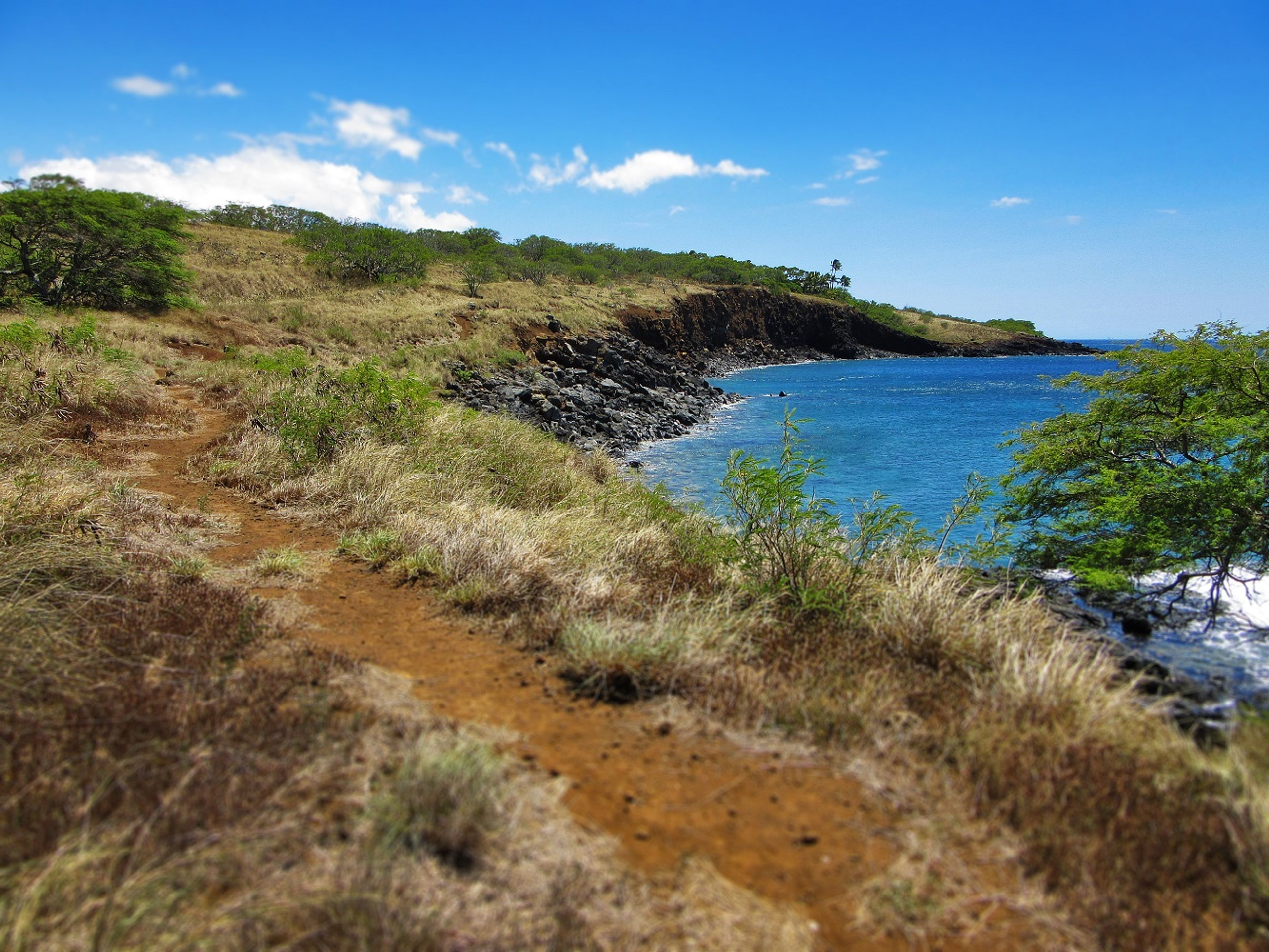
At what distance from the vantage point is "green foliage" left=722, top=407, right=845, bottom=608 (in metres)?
5.47

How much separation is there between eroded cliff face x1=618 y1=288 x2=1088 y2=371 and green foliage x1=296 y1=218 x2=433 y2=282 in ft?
54.3

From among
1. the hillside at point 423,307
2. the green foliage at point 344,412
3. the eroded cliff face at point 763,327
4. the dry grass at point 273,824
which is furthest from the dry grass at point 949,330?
the dry grass at point 273,824

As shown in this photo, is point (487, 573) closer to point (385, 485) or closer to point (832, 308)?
point (385, 485)

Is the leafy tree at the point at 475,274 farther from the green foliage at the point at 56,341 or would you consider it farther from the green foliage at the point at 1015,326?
the green foliage at the point at 1015,326

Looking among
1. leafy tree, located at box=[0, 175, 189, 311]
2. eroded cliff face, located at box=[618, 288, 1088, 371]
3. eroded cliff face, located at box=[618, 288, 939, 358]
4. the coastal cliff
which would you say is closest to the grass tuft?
the coastal cliff

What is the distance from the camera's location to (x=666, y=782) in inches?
124

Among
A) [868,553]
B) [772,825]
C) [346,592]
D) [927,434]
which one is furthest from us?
[927,434]

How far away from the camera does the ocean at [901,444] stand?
7.67 metres

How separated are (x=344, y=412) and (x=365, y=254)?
1537 inches

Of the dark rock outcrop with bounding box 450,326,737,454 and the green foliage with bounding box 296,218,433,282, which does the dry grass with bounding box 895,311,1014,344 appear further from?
the green foliage with bounding box 296,218,433,282

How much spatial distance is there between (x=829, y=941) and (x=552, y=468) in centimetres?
957

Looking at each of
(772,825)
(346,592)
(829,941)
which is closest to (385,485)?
(346,592)

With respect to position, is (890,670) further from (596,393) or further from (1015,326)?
(1015,326)

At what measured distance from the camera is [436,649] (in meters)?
4.46
